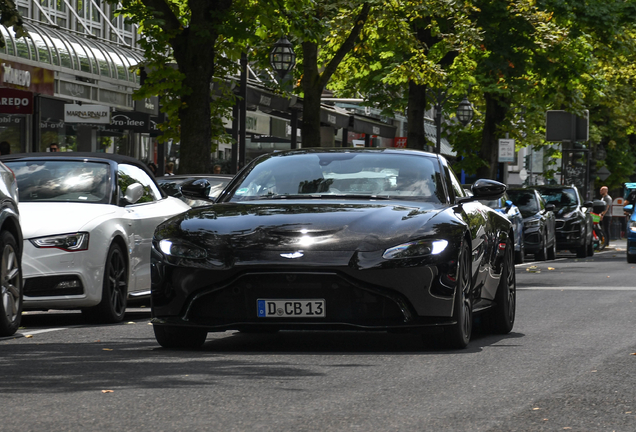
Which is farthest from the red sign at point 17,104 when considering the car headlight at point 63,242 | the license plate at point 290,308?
the license plate at point 290,308

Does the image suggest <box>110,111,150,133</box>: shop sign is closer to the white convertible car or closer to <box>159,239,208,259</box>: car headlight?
the white convertible car

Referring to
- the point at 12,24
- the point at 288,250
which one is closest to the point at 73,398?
the point at 288,250

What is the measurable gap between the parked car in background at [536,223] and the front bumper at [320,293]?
814 inches

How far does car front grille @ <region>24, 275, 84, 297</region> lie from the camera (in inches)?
436

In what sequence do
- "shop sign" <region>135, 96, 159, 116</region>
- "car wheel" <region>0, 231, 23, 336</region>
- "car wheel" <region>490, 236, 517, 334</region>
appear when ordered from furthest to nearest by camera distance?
"shop sign" <region>135, 96, 159, 116</region> → "car wheel" <region>490, 236, 517, 334</region> → "car wheel" <region>0, 231, 23, 336</region>

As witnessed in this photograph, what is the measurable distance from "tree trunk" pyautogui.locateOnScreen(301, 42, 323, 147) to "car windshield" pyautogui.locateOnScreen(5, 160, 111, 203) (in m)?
12.7

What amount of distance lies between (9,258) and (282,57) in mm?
16500

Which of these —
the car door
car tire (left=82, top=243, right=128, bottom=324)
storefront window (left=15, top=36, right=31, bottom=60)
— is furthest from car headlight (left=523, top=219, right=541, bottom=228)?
car tire (left=82, top=243, right=128, bottom=324)

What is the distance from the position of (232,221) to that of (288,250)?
498mm

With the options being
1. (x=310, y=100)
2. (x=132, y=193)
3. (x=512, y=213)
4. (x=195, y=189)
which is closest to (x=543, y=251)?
(x=512, y=213)

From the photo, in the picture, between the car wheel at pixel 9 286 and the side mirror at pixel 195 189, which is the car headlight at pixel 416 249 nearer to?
the side mirror at pixel 195 189

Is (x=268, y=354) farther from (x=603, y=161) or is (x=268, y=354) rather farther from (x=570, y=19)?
(x=603, y=161)

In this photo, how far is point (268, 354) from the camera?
8.47 m

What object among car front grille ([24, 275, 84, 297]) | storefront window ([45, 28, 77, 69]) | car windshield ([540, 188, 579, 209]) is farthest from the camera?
car windshield ([540, 188, 579, 209])
